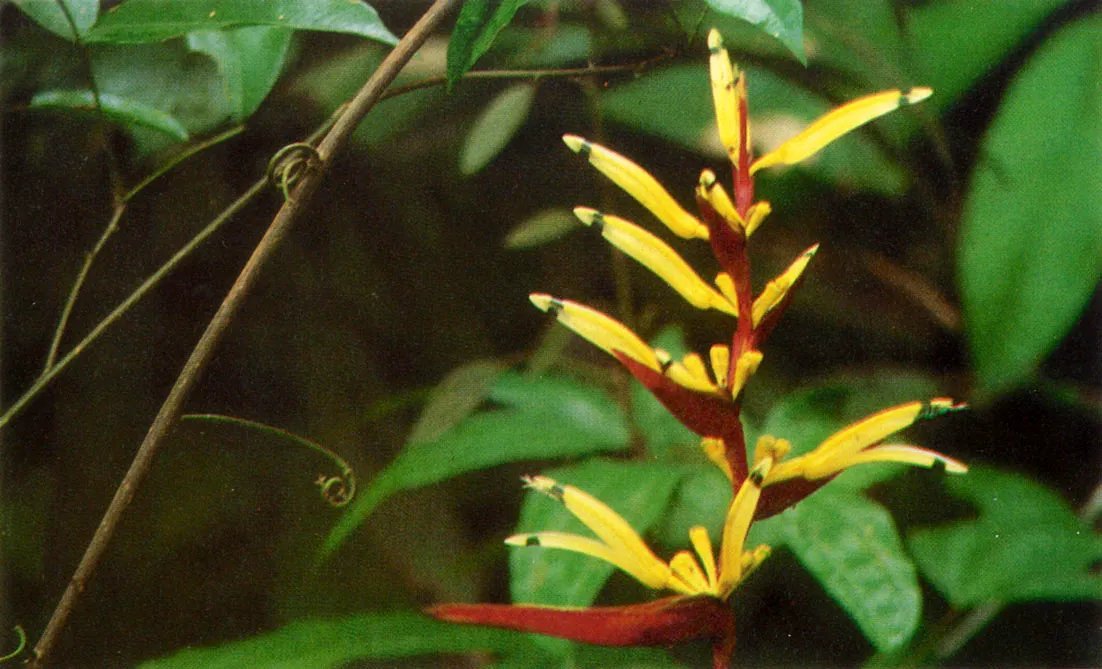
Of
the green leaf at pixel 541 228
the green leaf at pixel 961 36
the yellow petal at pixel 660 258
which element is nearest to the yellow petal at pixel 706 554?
the yellow petal at pixel 660 258

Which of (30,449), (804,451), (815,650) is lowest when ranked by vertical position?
(815,650)

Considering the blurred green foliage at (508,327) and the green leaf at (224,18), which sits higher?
the green leaf at (224,18)

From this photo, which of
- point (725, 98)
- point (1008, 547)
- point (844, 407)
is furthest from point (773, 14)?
point (1008, 547)

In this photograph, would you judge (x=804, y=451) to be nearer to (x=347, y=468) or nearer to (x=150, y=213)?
(x=347, y=468)

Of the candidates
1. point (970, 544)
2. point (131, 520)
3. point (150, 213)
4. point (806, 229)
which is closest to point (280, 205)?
point (150, 213)

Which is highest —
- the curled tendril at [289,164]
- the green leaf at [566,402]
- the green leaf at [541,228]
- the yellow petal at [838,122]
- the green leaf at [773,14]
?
the curled tendril at [289,164]

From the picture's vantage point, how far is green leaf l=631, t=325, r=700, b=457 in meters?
0.58

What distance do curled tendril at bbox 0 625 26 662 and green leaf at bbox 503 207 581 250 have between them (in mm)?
353

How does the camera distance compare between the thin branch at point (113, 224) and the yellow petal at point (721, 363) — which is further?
the thin branch at point (113, 224)

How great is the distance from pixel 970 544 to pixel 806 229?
0.72ft

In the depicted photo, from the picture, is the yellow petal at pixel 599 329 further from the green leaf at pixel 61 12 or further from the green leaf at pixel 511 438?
the green leaf at pixel 61 12

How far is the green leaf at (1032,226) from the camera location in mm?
569

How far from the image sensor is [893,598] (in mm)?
496

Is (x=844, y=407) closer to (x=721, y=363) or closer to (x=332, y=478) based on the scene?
(x=721, y=363)
